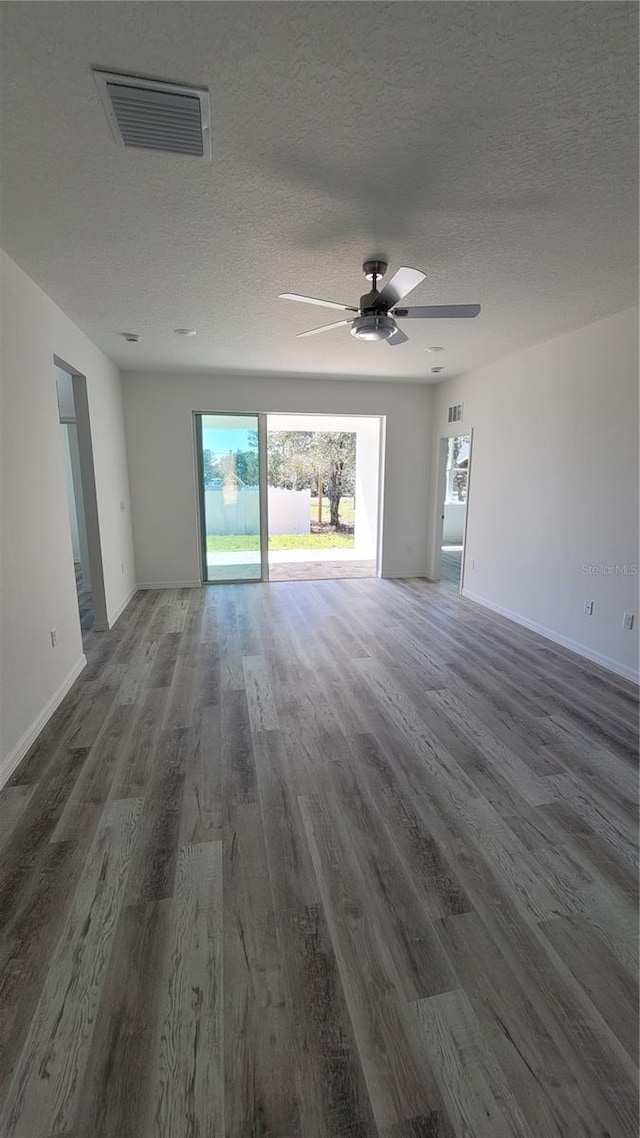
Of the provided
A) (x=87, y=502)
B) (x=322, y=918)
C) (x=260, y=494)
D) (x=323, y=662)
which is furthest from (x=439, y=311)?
(x=260, y=494)

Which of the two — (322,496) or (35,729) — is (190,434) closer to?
(35,729)

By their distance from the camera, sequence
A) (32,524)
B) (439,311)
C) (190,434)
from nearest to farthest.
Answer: (439,311) → (32,524) → (190,434)

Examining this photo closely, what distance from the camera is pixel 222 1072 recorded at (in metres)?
1.14

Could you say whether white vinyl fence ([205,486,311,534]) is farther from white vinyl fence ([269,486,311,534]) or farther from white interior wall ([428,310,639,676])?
white vinyl fence ([269,486,311,534])

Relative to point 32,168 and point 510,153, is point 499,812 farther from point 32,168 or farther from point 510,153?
point 32,168

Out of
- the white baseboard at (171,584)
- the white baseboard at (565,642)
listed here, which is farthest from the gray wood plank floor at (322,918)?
the white baseboard at (171,584)

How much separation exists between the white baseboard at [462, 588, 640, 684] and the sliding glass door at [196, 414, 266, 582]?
3043 mm

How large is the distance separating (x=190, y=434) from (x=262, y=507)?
129 centimetres

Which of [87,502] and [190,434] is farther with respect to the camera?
[190,434]

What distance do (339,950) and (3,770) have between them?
181cm

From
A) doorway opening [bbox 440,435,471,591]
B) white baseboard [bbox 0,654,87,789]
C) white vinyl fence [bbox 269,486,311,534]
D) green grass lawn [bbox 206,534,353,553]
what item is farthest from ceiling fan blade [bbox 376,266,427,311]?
white vinyl fence [bbox 269,486,311,534]

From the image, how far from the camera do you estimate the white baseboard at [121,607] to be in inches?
179

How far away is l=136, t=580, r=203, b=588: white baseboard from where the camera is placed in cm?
599

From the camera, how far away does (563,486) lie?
4035 millimetres
